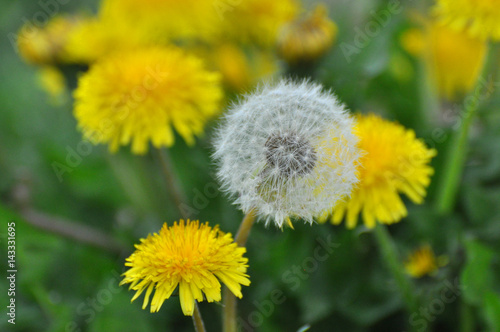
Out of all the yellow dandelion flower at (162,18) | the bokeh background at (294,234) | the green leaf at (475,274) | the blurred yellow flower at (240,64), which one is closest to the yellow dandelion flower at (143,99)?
the bokeh background at (294,234)

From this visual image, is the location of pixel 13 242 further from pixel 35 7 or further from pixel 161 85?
pixel 35 7

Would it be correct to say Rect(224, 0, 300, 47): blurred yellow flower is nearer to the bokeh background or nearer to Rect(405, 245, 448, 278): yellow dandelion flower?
the bokeh background

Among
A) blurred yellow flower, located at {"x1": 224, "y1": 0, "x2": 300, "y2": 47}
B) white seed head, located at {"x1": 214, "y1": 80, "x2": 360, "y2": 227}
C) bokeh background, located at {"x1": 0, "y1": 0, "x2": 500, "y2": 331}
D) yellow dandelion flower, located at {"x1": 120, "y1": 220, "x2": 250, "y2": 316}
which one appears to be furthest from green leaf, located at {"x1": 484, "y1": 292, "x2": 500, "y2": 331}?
blurred yellow flower, located at {"x1": 224, "y1": 0, "x2": 300, "y2": 47}

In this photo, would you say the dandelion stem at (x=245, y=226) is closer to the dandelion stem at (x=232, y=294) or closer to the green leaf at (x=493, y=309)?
the dandelion stem at (x=232, y=294)

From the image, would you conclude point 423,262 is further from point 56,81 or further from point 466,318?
point 56,81

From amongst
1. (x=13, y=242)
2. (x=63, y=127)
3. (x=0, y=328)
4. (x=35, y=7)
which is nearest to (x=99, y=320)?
(x=0, y=328)

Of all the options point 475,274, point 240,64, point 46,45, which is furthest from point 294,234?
point 46,45
